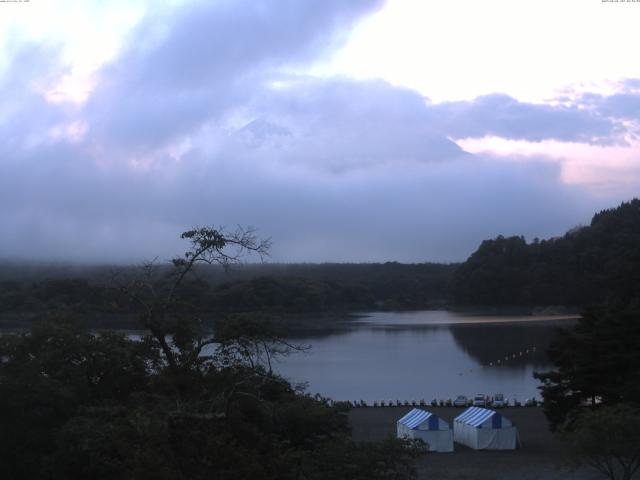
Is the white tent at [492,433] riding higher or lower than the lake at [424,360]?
higher

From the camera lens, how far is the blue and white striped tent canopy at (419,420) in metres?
17.7

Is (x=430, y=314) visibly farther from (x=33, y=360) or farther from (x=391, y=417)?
(x=33, y=360)

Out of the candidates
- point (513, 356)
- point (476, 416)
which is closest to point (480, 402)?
point (476, 416)

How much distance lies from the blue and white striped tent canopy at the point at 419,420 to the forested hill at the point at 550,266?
56.4 metres

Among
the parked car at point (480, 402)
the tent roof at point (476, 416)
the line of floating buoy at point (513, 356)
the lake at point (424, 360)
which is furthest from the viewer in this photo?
the line of floating buoy at point (513, 356)

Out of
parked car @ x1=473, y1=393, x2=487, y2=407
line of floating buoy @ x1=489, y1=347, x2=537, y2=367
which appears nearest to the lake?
line of floating buoy @ x1=489, y1=347, x2=537, y2=367

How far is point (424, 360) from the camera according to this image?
42562 mm

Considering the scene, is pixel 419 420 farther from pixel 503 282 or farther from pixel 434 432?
pixel 503 282

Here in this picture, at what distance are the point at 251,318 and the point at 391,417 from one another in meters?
14.5

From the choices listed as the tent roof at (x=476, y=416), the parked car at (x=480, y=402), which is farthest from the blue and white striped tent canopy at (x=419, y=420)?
the parked car at (x=480, y=402)

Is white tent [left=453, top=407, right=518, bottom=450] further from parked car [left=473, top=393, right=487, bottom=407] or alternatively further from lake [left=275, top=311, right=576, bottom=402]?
parked car [left=473, top=393, right=487, bottom=407]

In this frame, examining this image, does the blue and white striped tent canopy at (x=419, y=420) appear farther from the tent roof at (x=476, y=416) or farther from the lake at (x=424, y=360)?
the lake at (x=424, y=360)

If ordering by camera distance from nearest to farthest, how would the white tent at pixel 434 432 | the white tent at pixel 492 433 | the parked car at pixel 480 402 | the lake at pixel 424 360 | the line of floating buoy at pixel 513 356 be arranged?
the white tent at pixel 434 432
the white tent at pixel 492 433
the parked car at pixel 480 402
the lake at pixel 424 360
the line of floating buoy at pixel 513 356

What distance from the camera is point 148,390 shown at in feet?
33.6
